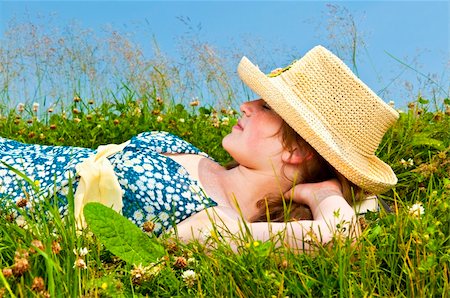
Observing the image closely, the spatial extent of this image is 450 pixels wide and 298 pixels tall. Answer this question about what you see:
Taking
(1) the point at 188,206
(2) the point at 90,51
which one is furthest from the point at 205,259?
(2) the point at 90,51

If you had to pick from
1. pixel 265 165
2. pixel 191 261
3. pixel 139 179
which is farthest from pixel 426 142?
pixel 191 261

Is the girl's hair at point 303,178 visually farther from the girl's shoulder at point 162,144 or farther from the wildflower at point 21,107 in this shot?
the wildflower at point 21,107

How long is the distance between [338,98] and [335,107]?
0.18 feet

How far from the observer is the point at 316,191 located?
416cm

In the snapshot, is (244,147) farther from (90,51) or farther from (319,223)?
(90,51)

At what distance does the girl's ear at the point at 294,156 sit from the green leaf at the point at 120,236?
3.99 ft

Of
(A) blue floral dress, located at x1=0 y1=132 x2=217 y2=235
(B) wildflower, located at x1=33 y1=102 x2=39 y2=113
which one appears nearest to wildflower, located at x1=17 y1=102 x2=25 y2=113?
(B) wildflower, located at x1=33 y1=102 x2=39 y2=113

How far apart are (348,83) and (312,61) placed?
0.24 meters

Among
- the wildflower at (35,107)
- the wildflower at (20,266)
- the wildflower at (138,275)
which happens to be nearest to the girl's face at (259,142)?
the wildflower at (138,275)

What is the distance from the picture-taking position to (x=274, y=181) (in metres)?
4.38

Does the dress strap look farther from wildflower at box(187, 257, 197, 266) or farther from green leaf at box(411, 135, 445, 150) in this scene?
green leaf at box(411, 135, 445, 150)

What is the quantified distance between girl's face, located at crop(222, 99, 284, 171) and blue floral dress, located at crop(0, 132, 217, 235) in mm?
310

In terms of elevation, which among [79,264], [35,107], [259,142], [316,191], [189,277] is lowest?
[189,277]

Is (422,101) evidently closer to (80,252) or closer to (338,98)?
(338,98)
